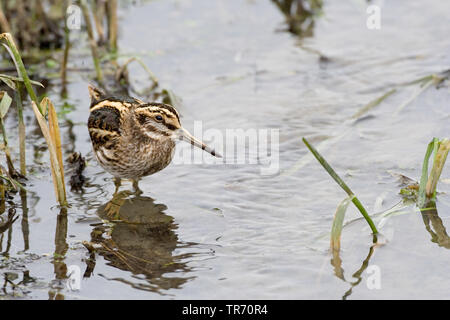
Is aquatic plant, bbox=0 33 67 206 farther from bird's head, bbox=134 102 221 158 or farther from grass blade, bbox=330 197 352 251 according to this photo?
grass blade, bbox=330 197 352 251

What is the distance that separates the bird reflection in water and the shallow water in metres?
0.02

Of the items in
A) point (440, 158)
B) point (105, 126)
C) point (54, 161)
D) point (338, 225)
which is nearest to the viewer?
point (338, 225)

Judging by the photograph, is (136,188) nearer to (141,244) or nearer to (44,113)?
(141,244)

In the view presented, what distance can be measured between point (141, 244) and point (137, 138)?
4.13ft

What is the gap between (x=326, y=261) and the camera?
5734mm

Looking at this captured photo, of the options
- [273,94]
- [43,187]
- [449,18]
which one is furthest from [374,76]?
[43,187]

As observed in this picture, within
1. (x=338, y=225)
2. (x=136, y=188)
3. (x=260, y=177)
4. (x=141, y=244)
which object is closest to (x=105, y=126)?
(x=136, y=188)

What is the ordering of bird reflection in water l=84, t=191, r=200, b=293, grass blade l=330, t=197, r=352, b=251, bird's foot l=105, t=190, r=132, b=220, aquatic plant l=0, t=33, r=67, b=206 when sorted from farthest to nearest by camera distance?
bird's foot l=105, t=190, r=132, b=220 → aquatic plant l=0, t=33, r=67, b=206 → bird reflection in water l=84, t=191, r=200, b=293 → grass blade l=330, t=197, r=352, b=251

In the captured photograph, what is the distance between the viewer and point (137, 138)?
23.2 feet

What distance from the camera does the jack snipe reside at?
6973 mm

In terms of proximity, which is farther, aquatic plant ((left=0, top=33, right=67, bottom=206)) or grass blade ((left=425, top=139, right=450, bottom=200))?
aquatic plant ((left=0, top=33, right=67, bottom=206))

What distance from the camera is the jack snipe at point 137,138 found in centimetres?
697

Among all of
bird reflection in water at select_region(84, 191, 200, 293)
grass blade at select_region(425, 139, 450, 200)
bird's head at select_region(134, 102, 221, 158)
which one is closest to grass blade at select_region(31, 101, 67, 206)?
bird reflection in water at select_region(84, 191, 200, 293)
